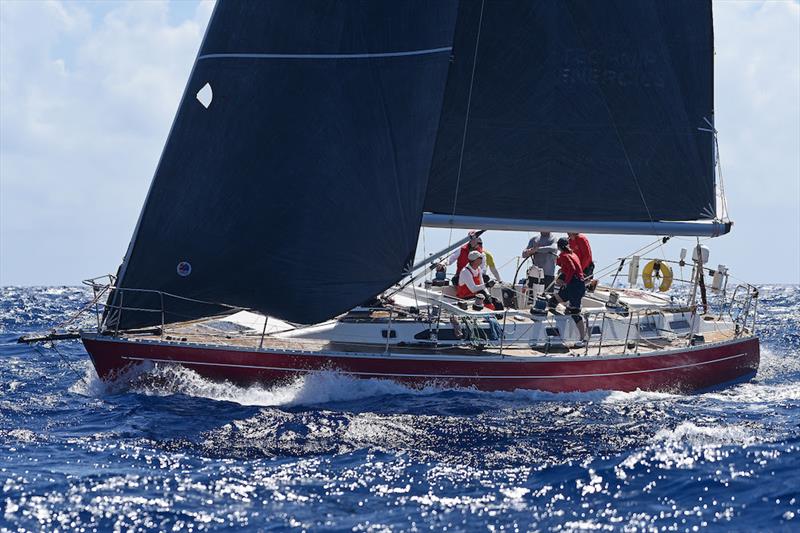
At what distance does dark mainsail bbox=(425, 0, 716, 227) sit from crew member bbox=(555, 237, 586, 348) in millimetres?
943

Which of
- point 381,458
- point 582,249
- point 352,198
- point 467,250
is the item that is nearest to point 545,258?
point 582,249

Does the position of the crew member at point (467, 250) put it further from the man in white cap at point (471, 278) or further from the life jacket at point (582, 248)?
the life jacket at point (582, 248)

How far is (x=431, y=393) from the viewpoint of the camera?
1386 cm

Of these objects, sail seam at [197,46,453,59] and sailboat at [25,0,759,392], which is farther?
sail seam at [197,46,453,59]

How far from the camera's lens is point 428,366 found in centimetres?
1391

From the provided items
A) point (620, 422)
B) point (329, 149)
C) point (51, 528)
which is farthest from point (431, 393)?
point (51, 528)

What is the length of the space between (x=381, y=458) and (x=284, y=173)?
190 inches

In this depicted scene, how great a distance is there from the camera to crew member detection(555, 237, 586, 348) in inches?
611

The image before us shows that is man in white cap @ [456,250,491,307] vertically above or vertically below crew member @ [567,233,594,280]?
below

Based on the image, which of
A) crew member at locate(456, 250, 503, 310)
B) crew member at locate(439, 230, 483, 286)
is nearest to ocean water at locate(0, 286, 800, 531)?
crew member at locate(456, 250, 503, 310)

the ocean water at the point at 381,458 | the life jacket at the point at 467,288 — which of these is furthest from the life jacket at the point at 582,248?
the ocean water at the point at 381,458

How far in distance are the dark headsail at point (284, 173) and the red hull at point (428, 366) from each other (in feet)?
1.98

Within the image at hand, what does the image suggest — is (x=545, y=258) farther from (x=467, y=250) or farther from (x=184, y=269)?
(x=184, y=269)

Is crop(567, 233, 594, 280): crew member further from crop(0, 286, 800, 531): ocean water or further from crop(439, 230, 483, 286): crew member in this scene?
crop(0, 286, 800, 531): ocean water
